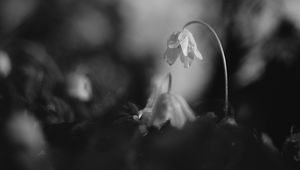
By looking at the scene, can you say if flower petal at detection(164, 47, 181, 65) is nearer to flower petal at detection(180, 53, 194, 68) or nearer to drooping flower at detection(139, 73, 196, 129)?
flower petal at detection(180, 53, 194, 68)

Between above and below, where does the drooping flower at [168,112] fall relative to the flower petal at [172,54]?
below

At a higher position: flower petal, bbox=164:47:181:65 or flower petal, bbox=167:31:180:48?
flower petal, bbox=167:31:180:48

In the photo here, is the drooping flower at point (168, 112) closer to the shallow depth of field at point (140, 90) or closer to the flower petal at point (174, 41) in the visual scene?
the shallow depth of field at point (140, 90)

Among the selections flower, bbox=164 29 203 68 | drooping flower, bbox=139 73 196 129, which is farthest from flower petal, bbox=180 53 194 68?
drooping flower, bbox=139 73 196 129

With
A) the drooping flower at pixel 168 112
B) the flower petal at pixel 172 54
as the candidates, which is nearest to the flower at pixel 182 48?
the flower petal at pixel 172 54

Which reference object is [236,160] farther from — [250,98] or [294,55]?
[294,55]

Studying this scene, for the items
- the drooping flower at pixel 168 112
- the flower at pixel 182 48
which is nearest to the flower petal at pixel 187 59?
the flower at pixel 182 48

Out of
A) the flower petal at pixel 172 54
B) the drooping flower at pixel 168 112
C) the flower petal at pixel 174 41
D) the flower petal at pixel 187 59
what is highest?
the flower petal at pixel 174 41

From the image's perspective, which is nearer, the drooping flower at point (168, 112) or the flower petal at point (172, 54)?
the drooping flower at point (168, 112)

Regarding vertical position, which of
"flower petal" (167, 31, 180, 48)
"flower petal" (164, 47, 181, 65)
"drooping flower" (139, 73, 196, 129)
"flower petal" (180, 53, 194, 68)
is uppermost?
"flower petal" (167, 31, 180, 48)
